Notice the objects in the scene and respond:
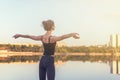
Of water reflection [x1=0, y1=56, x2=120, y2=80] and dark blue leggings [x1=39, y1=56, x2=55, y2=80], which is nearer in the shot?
dark blue leggings [x1=39, y1=56, x2=55, y2=80]

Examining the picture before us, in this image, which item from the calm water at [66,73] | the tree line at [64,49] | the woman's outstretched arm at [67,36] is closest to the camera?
the woman's outstretched arm at [67,36]

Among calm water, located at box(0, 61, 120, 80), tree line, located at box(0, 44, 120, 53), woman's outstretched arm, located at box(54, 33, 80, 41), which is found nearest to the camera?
woman's outstretched arm, located at box(54, 33, 80, 41)

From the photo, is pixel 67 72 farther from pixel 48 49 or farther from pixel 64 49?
pixel 64 49

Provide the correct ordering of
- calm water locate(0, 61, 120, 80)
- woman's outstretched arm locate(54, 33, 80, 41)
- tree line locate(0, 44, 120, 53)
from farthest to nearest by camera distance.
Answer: tree line locate(0, 44, 120, 53) → calm water locate(0, 61, 120, 80) → woman's outstretched arm locate(54, 33, 80, 41)

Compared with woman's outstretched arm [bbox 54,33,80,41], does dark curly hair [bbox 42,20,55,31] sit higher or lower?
higher

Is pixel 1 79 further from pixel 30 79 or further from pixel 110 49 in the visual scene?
pixel 110 49

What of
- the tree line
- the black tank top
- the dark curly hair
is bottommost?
the black tank top

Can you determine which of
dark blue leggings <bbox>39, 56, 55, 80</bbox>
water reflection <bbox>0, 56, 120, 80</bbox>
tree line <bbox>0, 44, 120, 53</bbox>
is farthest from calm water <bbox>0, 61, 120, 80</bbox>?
tree line <bbox>0, 44, 120, 53</bbox>

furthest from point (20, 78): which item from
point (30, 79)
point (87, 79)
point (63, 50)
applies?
point (63, 50)

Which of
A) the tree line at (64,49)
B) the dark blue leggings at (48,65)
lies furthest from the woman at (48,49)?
the tree line at (64,49)

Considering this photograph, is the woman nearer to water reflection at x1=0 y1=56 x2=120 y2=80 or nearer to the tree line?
water reflection at x1=0 y1=56 x2=120 y2=80

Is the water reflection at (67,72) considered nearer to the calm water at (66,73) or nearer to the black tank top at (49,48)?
the calm water at (66,73)

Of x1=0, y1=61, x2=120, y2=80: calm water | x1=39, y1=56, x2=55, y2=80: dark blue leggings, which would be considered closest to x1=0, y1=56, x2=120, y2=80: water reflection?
x1=0, y1=61, x2=120, y2=80: calm water

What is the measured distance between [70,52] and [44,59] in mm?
61234
